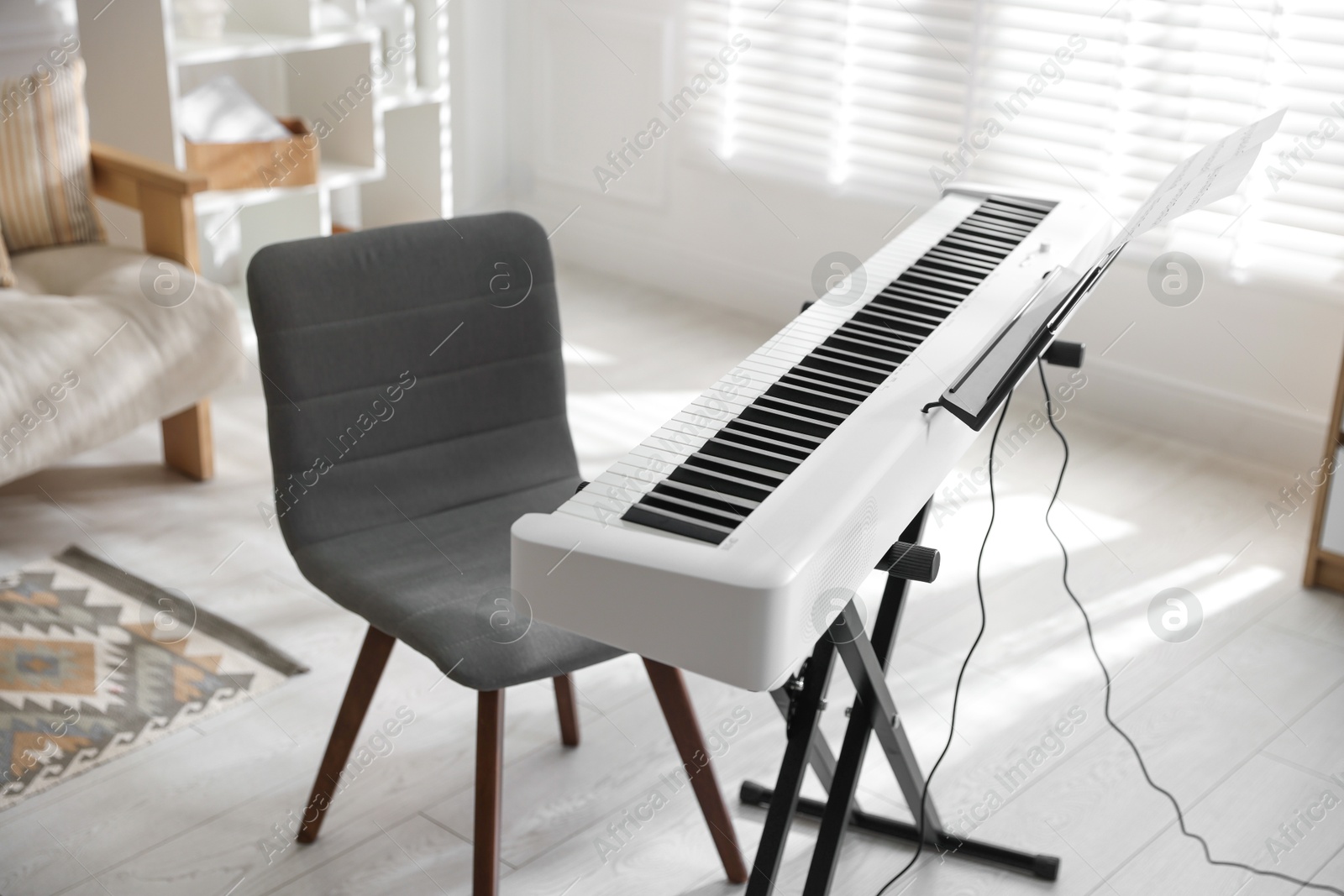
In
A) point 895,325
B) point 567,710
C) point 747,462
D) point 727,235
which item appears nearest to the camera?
point 747,462

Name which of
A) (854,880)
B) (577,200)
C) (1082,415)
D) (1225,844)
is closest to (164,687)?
(854,880)

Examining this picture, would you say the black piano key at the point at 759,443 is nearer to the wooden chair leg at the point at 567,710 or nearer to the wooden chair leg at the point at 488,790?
the wooden chair leg at the point at 488,790

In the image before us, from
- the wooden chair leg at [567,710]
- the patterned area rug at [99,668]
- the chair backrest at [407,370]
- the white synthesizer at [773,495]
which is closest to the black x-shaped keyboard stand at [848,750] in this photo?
the white synthesizer at [773,495]

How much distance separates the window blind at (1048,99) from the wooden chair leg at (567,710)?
1.98m

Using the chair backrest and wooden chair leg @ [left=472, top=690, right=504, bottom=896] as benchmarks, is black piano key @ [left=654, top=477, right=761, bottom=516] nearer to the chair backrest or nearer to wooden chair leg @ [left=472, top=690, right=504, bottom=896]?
wooden chair leg @ [left=472, top=690, right=504, bottom=896]

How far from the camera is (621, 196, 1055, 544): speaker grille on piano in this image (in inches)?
41.6

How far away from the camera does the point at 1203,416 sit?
3203 millimetres

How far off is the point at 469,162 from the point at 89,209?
5.46ft

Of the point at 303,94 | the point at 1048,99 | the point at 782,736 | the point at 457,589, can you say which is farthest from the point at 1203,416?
the point at 303,94

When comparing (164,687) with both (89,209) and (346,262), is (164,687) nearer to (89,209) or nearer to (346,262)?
(346,262)

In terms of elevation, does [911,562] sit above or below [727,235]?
above

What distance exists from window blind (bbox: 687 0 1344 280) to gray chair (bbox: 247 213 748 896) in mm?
1911

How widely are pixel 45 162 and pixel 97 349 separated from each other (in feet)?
1.99

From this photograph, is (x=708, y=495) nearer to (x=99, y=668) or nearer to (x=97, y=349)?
(x=99, y=668)
